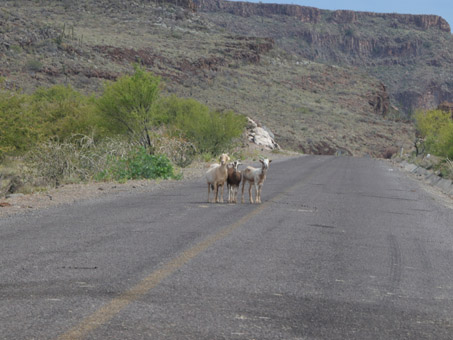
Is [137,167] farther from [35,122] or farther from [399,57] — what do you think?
[399,57]

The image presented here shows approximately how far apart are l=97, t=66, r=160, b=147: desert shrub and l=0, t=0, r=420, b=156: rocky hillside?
96.4ft

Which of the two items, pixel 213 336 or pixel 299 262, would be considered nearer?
pixel 213 336

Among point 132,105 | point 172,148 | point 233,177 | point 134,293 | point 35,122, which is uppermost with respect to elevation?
point 134,293

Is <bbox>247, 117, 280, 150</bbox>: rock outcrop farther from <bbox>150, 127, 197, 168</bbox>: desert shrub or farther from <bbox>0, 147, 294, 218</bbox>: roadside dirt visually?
<bbox>0, 147, 294, 218</bbox>: roadside dirt

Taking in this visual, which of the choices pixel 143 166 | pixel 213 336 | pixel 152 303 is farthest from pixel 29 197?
A: pixel 213 336

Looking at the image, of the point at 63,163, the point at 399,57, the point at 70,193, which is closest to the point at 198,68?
the point at 63,163

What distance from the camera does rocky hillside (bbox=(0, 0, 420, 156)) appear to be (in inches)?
2835

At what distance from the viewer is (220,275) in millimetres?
6512

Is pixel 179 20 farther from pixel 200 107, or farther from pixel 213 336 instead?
pixel 213 336

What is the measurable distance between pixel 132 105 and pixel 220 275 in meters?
19.8

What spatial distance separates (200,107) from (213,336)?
35450 millimetres

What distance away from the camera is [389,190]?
21.4 metres

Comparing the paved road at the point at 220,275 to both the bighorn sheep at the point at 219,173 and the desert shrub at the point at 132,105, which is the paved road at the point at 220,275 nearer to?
the bighorn sheep at the point at 219,173

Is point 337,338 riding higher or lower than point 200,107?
higher
